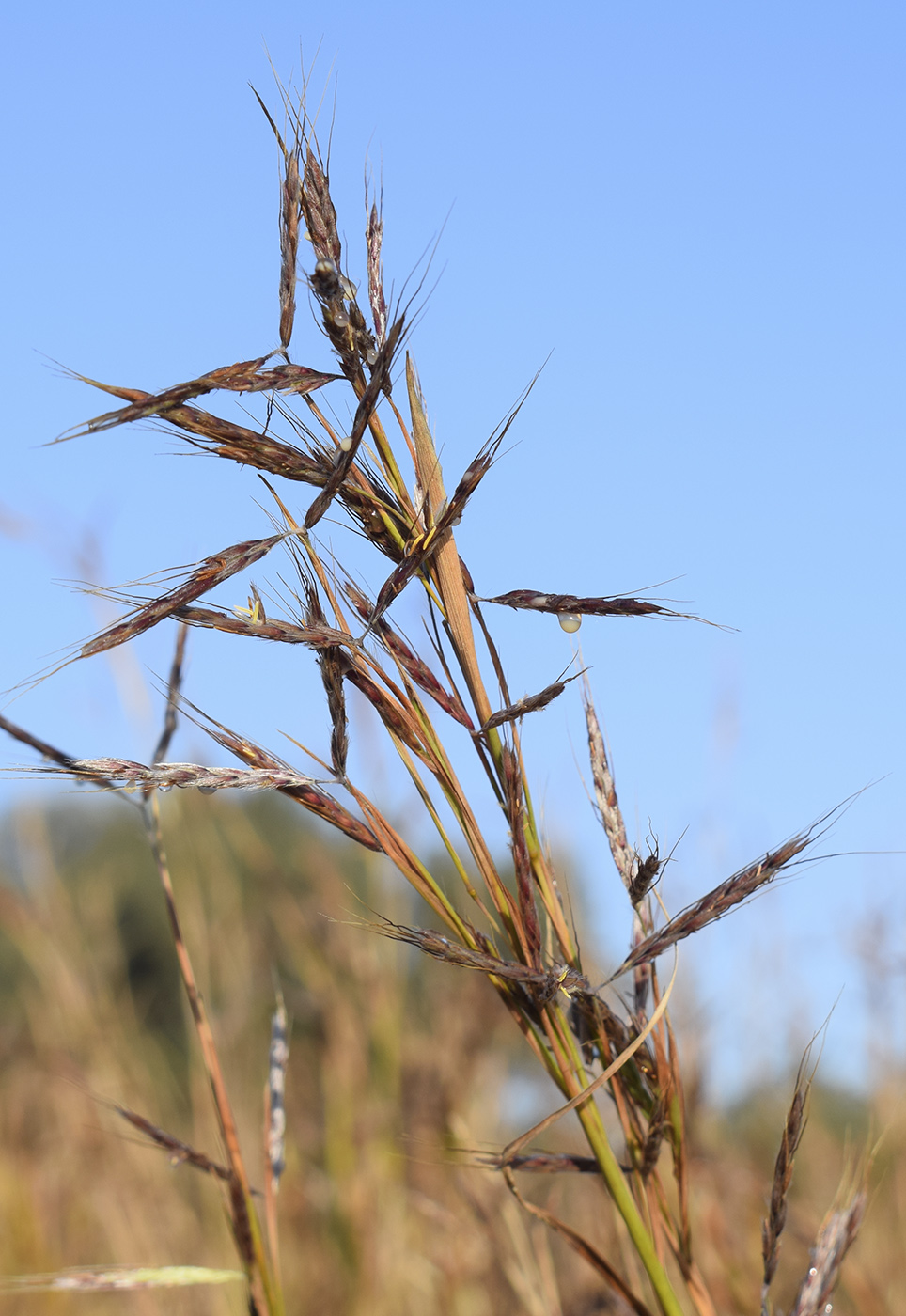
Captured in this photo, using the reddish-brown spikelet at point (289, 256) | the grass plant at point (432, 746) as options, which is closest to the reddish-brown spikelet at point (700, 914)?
the grass plant at point (432, 746)

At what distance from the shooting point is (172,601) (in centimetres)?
72

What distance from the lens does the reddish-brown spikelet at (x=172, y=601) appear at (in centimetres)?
72

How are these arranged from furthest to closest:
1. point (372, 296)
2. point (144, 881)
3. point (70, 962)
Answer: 1. point (144, 881)
2. point (70, 962)
3. point (372, 296)

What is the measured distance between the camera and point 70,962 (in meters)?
2.57

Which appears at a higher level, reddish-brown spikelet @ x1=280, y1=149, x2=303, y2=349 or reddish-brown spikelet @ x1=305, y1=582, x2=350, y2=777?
reddish-brown spikelet @ x1=280, y1=149, x2=303, y2=349

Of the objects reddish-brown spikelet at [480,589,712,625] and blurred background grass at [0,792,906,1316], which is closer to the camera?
reddish-brown spikelet at [480,589,712,625]

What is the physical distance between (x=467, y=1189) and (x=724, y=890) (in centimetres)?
85

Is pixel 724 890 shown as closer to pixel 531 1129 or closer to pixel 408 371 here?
pixel 531 1129

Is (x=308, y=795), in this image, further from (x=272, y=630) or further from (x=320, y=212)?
(x=320, y=212)

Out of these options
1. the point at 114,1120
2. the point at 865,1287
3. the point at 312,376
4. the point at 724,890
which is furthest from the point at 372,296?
the point at 114,1120

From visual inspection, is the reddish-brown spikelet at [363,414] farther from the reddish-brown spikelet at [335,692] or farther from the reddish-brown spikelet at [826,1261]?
the reddish-brown spikelet at [826,1261]

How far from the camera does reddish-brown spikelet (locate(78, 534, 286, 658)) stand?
716 mm

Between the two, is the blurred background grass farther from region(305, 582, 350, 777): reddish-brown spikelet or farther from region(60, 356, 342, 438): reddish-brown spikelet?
region(60, 356, 342, 438): reddish-brown spikelet

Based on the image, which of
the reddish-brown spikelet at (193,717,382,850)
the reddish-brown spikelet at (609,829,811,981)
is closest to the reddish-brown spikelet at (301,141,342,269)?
the reddish-brown spikelet at (193,717,382,850)
